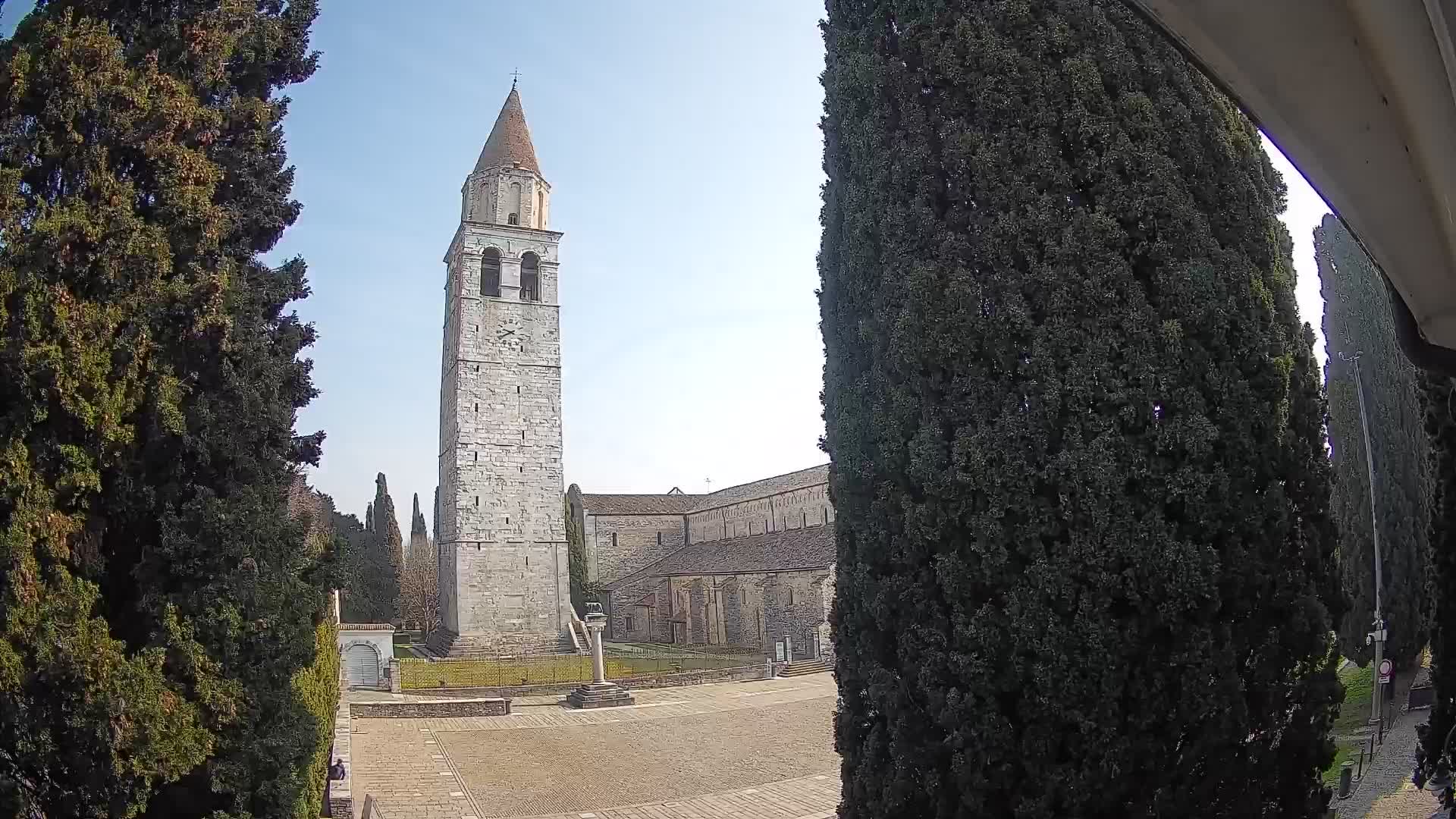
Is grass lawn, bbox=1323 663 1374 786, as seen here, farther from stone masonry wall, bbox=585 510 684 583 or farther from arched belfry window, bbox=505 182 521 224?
stone masonry wall, bbox=585 510 684 583

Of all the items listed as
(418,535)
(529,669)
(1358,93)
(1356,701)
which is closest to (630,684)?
(529,669)

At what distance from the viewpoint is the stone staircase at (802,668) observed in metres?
29.0

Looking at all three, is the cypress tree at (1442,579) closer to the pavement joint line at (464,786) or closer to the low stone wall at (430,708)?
the pavement joint line at (464,786)

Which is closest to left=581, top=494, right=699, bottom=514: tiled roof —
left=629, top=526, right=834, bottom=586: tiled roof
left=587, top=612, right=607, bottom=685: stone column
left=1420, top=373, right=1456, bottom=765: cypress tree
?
left=629, top=526, right=834, bottom=586: tiled roof

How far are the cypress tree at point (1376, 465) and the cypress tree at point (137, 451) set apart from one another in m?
17.3

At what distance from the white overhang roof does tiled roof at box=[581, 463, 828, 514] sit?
127 feet

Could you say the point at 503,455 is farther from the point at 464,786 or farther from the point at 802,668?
the point at 464,786

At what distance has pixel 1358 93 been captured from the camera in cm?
171

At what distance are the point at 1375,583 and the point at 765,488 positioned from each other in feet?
95.0

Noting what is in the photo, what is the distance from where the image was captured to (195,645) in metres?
5.13

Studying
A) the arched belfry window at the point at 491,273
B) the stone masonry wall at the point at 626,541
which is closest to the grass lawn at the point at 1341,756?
the arched belfry window at the point at 491,273

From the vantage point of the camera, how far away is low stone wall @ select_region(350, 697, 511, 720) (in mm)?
20359

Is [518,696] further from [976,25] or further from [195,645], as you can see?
[976,25]

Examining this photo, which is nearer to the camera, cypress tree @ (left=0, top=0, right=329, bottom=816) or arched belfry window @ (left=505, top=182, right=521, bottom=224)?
cypress tree @ (left=0, top=0, right=329, bottom=816)
